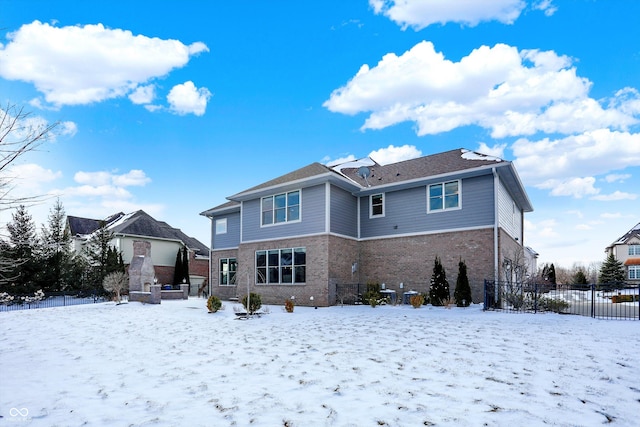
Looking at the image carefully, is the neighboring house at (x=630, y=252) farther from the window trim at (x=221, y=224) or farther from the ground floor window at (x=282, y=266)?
the window trim at (x=221, y=224)

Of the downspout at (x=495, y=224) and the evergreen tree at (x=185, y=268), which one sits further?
the evergreen tree at (x=185, y=268)

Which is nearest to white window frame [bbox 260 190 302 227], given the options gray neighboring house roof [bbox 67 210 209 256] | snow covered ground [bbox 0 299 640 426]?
snow covered ground [bbox 0 299 640 426]

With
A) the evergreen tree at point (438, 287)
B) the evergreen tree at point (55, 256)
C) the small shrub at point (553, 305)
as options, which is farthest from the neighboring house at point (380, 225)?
the evergreen tree at point (55, 256)

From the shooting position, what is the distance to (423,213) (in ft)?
55.9

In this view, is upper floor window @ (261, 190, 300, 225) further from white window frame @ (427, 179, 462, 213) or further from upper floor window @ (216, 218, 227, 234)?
white window frame @ (427, 179, 462, 213)

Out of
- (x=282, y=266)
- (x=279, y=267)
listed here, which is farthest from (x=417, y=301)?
(x=279, y=267)

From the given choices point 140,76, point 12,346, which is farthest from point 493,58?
point 12,346

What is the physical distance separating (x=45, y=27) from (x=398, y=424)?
31.3ft

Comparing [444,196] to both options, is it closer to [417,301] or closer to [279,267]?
[417,301]

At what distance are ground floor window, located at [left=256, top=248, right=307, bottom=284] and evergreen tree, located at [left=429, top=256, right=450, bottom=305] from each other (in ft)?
19.2

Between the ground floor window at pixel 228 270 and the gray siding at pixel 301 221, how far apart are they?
3.33 meters

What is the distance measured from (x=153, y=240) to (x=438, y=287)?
27482 millimetres

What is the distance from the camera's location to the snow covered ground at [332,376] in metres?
4.00

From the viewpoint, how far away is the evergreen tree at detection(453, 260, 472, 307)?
571 inches
